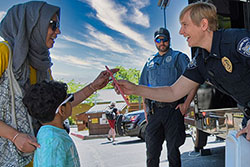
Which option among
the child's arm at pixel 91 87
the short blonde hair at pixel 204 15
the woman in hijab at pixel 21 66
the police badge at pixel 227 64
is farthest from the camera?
the child's arm at pixel 91 87

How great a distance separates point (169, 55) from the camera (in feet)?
10.1

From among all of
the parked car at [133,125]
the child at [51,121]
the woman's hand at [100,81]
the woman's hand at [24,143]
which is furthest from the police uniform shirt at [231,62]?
the parked car at [133,125]

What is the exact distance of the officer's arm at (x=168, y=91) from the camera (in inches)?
82.7

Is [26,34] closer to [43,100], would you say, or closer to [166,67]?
[43,100]

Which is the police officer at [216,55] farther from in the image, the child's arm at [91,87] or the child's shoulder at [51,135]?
the child's shoulder at [51,135]

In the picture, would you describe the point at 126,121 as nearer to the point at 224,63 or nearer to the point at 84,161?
the point at 84,161

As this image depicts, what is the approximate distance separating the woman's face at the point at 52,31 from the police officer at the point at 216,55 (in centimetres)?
72

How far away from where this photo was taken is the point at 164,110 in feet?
9.60

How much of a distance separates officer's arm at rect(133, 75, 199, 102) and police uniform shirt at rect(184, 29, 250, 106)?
304 mm

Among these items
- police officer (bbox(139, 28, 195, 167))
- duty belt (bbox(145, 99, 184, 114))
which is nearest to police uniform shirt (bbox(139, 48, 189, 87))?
police officer (bbox(139, 28, 195, 167))

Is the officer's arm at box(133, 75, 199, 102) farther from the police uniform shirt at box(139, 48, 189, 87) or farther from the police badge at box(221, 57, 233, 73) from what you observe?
the police uniform shirt at box(139, 48, 189, 87)

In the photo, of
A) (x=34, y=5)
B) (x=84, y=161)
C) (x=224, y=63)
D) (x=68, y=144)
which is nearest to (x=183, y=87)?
(x=224, y=63)

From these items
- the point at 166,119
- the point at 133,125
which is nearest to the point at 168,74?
the point at 166,119

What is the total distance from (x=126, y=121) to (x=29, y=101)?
722 cm
